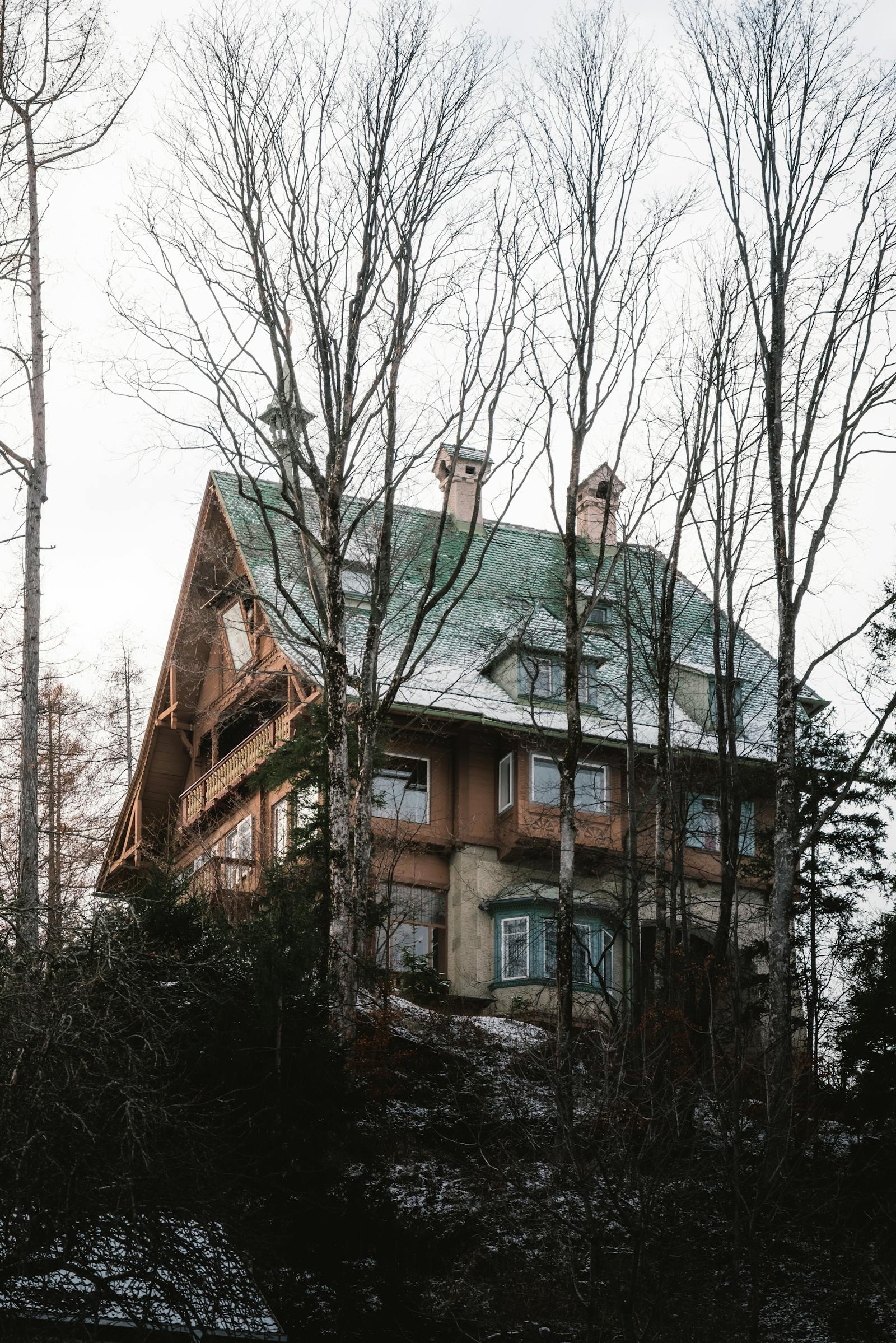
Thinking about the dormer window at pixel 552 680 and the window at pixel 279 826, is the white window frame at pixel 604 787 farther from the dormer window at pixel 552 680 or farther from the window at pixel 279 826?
the window at pixel 279 826

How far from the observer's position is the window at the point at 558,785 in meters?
28.3

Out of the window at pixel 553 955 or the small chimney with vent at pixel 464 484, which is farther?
the small chimney with vent at pixel 464 484

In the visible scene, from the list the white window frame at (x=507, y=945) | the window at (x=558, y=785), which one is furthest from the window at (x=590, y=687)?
the white window frame at (x=507, y=945)

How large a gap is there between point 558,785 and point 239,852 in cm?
672

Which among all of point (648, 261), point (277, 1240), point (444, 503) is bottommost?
point (277, 1240)

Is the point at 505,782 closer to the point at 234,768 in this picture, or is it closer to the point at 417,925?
the point at 417,925

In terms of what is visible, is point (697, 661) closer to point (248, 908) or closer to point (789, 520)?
point (789, 520)

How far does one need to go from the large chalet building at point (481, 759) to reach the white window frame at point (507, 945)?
0.11ft

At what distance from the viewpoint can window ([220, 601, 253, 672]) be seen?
3148 cm

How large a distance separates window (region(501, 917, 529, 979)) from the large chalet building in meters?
0.03

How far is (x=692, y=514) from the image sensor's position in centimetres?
2514

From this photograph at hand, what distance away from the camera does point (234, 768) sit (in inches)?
1210

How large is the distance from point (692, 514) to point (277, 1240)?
606 inches

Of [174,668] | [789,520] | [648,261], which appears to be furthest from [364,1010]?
[174,668]
